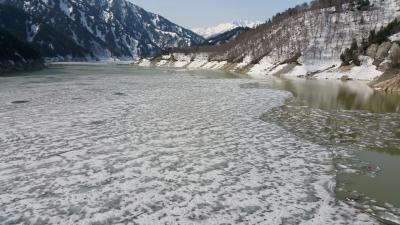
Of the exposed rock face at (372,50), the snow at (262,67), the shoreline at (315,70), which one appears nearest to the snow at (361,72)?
the shoreline at (315,70)

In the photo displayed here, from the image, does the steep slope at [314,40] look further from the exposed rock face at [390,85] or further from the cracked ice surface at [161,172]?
the cracked ice surface at [161,172]

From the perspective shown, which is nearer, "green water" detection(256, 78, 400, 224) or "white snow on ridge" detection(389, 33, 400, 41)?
"green water" detection(256, 78, 400, 224)

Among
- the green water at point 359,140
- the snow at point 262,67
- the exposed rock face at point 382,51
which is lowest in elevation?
the snow at point 262,67

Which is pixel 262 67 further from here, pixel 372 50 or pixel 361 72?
pixel 361 72

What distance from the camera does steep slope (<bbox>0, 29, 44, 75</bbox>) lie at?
306ft

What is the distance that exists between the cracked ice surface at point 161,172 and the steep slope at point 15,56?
241ft

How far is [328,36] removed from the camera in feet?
425

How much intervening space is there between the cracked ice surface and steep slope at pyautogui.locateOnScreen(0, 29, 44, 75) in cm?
7353

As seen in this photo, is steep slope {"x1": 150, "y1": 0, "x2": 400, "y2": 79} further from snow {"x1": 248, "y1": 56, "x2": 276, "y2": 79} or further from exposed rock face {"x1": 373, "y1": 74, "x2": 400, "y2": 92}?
exposed rock face {"x1": 373, "y1": 74, "x2": 400, "y2": 92}

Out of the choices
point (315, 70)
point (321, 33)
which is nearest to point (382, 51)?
point (315, 70)

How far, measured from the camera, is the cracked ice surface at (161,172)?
34.3 ft

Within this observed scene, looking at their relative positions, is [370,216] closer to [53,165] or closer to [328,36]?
[53,165]

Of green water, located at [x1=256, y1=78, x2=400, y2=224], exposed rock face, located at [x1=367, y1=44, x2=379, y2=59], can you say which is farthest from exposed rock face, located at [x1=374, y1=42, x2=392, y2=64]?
green water, located at [x1=256, y1=78, x2=400, y2=224]

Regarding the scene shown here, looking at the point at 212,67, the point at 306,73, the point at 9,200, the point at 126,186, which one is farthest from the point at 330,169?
the point at 212,67
